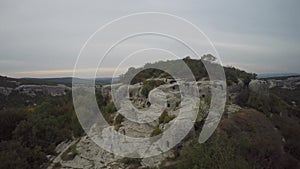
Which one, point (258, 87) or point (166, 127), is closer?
point (166, 127)

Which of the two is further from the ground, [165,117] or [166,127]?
[165,117]

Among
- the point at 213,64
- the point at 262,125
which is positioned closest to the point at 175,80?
the point at 213,64

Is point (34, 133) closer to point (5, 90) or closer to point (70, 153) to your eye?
point (70, 153)

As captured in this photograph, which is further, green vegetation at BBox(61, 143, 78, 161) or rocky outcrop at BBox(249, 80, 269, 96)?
rocky outcrop at BBox(249, 80, 269, 96)

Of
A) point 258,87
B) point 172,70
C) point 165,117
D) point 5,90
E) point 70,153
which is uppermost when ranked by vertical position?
point 172,70

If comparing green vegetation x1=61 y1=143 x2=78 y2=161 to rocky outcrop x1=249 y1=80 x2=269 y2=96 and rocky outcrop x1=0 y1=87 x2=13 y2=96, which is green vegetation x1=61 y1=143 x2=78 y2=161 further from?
rocky outcrop x1=0 y1=87 x2=13 y2=96

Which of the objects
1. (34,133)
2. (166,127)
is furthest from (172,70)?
(34,133)

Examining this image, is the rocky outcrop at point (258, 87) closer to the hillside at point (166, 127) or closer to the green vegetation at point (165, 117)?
the hillside at point (166, 127)

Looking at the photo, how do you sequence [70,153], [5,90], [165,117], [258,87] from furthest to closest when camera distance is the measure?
1. [5,90]
2. [258,87]
3. [70,153]
4. [165,117]

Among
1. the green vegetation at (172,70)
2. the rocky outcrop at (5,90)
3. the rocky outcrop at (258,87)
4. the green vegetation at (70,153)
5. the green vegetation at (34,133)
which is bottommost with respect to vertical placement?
the green vegetation at (70,153)

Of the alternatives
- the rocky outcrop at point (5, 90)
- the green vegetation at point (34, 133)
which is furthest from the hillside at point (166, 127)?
the rocky outcrop at point (5, 90)

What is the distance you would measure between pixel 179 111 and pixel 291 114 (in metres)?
14.1

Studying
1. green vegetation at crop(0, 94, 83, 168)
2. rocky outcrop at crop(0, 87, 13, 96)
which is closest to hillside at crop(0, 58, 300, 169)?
green vegetation at crop(0, 94, 83, 168)

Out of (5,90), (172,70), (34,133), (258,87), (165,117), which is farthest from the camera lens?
(5,90)
